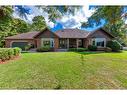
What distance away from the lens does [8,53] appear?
12.4 meters

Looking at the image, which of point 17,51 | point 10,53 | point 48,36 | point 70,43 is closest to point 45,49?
point 17,51

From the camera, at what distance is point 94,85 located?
6.77 m

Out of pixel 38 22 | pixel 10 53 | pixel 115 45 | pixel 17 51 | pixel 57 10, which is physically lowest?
pixel 10 53

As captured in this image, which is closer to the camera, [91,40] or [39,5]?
[39,5]

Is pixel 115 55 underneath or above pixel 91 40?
underneath

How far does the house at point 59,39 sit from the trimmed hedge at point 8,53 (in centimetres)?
50

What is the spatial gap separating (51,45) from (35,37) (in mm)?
1348

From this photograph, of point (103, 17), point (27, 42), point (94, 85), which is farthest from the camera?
point (27, 42)

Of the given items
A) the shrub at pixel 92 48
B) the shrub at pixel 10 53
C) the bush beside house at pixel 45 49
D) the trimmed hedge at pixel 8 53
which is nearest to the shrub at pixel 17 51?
the trimmed hedge at pixel 8 53

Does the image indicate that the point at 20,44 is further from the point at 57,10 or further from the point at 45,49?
the point at 57,10

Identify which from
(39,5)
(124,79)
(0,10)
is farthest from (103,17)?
(0,10)

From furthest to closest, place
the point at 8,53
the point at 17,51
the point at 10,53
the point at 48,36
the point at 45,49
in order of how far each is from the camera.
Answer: the point at 48,36
the point at 45,49
the point at 17,51
the point at 10,53
the point at 8,53

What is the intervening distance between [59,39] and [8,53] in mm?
4774
